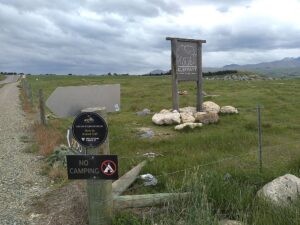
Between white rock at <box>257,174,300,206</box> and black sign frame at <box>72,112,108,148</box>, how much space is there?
2.35 meters

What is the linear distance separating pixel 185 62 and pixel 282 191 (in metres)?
11.2

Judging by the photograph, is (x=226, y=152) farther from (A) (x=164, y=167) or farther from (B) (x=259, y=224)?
(B) (x=259, y=224)

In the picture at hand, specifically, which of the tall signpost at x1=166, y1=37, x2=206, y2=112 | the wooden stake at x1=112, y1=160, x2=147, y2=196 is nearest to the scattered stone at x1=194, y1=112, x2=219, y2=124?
the tall signpost at x1=166, y1=37, x2=206, y2=112

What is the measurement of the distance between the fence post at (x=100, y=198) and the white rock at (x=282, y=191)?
206 centimetres

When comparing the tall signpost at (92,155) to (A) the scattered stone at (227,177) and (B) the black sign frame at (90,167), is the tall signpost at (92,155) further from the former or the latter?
(A) the scattered stone at (227,177)

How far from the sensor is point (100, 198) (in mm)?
5203

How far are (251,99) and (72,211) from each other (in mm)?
18431

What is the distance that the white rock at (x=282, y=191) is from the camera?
556 centimetres

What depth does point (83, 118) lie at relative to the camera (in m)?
4.94

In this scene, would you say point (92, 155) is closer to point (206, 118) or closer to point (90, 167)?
point (90, 167)

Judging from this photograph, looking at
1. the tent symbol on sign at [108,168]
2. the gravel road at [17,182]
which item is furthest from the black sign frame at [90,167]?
the gravel road at [17,182]

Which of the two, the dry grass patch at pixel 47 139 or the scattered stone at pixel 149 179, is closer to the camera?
the scattered stone at pixel 149 179

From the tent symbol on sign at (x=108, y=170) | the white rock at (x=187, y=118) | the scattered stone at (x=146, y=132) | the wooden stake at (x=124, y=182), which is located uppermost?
the tent symbol on sign at (x=108, y=170)

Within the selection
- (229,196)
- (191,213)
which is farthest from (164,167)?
(191,213)
